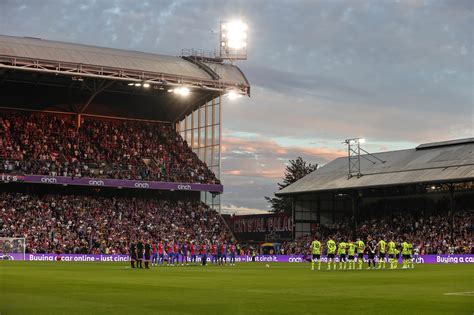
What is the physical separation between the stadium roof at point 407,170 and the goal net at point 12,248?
34.8m

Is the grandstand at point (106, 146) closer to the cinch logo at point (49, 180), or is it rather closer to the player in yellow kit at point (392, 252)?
the cinch logo at point (49, 180)

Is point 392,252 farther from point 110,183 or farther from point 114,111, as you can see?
point 114,111

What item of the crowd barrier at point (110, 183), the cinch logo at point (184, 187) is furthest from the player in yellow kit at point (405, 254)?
the cinch logo at point (184, 187)

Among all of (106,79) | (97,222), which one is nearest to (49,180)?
(97,222)

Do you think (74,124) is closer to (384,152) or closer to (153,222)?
(153,222)

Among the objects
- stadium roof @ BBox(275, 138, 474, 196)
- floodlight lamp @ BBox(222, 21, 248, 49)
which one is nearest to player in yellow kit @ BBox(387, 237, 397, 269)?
stadium roof @ BBox(275, 138, 474, 196)

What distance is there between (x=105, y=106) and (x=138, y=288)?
65.5 meters

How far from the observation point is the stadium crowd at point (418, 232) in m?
72.4

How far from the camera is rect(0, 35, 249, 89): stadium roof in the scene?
75.4 metres

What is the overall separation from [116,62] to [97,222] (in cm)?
1673

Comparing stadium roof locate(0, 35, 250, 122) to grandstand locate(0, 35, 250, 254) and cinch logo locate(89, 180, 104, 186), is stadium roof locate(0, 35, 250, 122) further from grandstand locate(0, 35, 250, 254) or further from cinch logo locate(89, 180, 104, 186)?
cinch logo locate(89, 180, 104, 186)

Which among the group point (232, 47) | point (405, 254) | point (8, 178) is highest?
point (232, 47)

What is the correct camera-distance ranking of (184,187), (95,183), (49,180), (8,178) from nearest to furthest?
(8,178)
(49,180)
(95,183)
(184,187)

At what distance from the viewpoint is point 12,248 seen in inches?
2672
